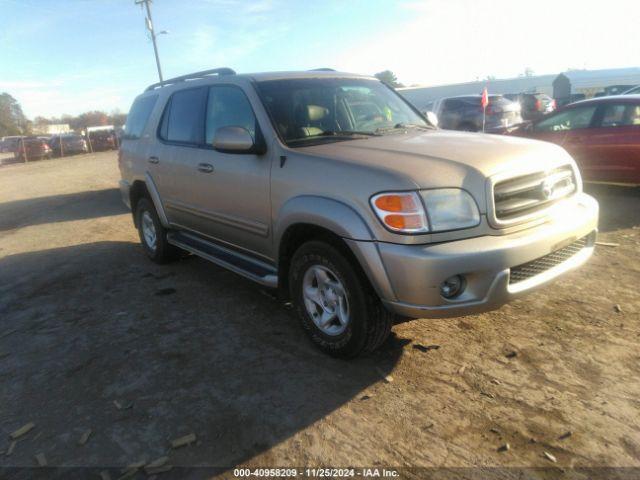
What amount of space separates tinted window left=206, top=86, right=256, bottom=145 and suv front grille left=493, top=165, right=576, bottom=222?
70.9 inches

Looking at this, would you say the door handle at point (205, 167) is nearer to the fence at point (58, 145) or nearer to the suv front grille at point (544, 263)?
the suv front grille at point (544, 263)

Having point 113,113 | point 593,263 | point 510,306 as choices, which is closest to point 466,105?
point 593,263

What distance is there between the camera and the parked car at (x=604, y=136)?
23.1 feet

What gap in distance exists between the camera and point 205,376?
3.11 m

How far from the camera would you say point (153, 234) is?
567 centimetres

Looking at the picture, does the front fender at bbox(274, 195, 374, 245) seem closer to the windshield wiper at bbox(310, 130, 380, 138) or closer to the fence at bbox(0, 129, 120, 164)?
the windshield wiper at bbox(310, 130, 380, 138)

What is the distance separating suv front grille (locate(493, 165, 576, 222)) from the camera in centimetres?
275

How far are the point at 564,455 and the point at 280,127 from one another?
2651mm

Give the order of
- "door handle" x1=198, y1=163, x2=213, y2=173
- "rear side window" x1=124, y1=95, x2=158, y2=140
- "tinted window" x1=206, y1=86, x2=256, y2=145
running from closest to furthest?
"tinted window" x1=206, y1=86, x2=256, y2=145 → "door handle" x1=198, y1=163, x2=213, y2=173 → "rear side window" x1=124, y1=95, x2=158, y2=140

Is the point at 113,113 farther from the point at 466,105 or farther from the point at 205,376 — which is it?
the point at 205,376

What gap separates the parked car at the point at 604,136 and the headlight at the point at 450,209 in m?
5.84

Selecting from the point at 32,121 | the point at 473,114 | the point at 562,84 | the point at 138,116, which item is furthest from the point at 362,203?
the point at 32,121

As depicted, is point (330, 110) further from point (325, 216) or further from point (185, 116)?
point (185, 116)

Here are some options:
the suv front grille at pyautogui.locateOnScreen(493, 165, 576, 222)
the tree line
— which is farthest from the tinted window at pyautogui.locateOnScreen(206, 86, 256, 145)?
the tree line
